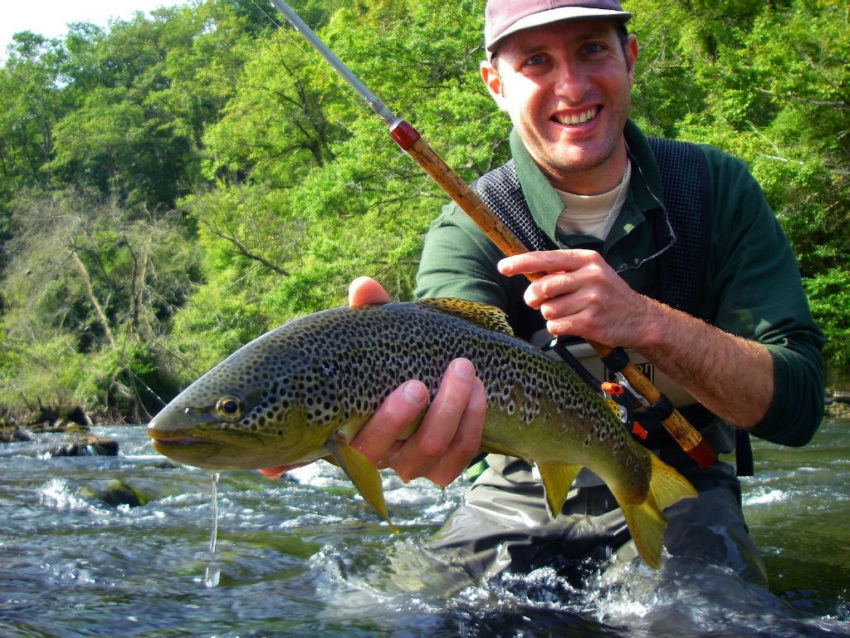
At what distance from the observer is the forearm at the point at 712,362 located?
8.72ft

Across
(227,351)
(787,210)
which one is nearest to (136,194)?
(227,351)

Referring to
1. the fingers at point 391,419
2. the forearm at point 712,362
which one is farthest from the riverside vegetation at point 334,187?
the fingers at point 391,419

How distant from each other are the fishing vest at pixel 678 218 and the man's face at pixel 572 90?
23 cm

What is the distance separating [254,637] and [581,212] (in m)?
2.33

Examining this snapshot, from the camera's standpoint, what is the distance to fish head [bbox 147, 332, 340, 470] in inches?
84.0

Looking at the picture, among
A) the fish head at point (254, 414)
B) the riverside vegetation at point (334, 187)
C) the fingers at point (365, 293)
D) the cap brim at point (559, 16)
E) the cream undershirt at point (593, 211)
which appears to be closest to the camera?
the fish head at point (254, 414)

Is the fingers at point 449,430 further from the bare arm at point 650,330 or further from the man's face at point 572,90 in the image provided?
the man's face at point 572,90

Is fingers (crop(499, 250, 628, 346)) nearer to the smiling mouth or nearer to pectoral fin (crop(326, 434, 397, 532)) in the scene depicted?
pectoral fin (crop(326, 434, 397, 532))

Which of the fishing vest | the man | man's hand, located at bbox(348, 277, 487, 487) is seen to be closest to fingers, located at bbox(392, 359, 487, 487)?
man's hand, located at bbox(348, 277, 487, 487)

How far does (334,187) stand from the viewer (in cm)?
1847

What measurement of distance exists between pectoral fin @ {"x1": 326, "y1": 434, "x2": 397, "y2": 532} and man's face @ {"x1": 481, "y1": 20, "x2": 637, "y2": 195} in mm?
1644

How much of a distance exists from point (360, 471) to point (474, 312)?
0.73m

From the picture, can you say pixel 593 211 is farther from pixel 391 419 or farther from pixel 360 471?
pixel 360 471

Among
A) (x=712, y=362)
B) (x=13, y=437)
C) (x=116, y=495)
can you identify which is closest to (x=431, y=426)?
(x=712, y=362)
